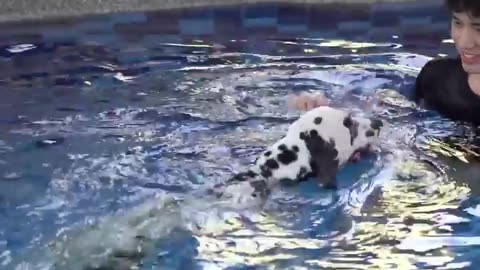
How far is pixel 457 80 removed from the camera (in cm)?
359

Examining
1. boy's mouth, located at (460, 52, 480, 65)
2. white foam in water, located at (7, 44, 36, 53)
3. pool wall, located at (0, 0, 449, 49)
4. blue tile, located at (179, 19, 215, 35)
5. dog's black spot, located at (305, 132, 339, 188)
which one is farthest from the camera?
blue tile, located at (179, 19, 215, 35)

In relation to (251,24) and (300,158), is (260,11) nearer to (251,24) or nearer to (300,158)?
(251,24)

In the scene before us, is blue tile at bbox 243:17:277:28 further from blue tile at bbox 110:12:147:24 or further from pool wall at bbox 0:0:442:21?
blue tile at bbox 110:12:147:24

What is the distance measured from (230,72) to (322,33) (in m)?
1.13

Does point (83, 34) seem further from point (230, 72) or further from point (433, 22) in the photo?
point (433, 22)

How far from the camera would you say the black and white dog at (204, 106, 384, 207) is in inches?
Result: 110

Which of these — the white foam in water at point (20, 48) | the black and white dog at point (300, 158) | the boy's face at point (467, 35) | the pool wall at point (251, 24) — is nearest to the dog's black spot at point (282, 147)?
the black and white dog at point (300, 158)

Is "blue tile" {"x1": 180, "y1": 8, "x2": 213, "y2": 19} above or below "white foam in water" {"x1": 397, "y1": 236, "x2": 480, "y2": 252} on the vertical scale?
above

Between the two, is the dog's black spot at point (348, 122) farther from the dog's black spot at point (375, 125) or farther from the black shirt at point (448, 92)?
the black shirt at point (448, 92)

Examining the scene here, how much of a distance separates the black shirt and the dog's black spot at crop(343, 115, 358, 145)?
0.73m

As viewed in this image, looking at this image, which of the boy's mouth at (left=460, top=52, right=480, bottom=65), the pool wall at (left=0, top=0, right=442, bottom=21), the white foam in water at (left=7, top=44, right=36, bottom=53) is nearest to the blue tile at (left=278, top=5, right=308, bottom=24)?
the pool wall at (left=0, top=0, right=442, bottom=21)

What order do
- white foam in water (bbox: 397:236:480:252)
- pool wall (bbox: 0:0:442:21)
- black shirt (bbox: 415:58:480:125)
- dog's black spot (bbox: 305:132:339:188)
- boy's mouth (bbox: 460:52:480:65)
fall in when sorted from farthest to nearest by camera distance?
pool wall (bbox: 0:0:442:21)
black shirt (bbox: 415:58:480:125)
boy's mouth (bbox: 460:52:480:65)
dog's black spot (bbox: 305:132:339:188)
white foam in water (bbox: 397:236:480:252)

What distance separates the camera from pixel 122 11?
6145 millimetres

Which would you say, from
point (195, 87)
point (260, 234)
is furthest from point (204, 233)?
point (195, 87)
